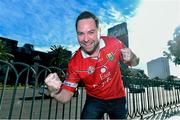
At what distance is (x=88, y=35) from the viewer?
3.01 m

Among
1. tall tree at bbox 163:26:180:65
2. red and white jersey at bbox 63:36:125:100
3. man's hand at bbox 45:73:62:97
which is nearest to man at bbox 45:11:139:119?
red and white jersey at bbox 63:36:125:100

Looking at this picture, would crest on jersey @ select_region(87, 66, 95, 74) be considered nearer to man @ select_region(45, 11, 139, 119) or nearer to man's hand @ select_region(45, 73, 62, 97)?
man @ select_region(45, 11, 139, 119)

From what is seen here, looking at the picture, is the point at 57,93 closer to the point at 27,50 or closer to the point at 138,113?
the point at 138,113

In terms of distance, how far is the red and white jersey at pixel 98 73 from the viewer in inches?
123

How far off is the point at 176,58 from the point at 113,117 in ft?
179

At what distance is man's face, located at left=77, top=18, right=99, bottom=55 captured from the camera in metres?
3.01

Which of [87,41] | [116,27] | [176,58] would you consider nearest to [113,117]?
[87,41]

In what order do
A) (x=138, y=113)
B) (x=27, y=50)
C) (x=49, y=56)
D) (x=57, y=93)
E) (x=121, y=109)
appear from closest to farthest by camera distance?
1. (x=57, y=93)
2. (x=121, y=109)
3. (x=138, y=113)
4. (x=49, y=56)
5. (x=27, y=50)

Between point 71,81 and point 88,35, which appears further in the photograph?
point 71,81

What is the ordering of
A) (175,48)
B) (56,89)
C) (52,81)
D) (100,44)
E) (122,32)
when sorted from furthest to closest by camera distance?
(175,48) < (122,32) < (100,44) < (56,89) < (52,81)

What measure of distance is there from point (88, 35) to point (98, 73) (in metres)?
0.55

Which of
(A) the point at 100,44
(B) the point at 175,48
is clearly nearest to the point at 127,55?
(A) the point at 100,44

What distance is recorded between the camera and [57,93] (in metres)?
2.98

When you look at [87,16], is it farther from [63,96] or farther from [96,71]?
[63,96]
